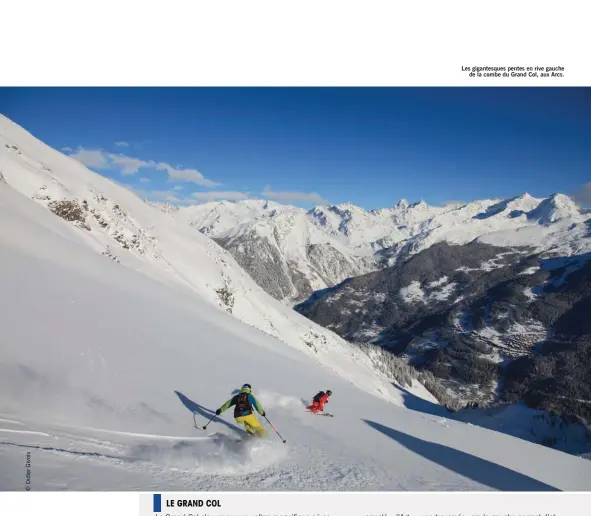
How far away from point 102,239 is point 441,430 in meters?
39.6

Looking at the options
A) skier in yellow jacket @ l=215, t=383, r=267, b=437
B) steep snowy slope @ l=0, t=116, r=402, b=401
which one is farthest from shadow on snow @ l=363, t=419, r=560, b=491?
steep snowy slope @ l=0, t=116, r=402, b=401

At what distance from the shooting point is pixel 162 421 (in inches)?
419

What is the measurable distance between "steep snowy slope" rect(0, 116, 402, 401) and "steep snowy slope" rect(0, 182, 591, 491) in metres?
12.3

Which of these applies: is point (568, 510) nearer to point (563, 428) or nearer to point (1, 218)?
point (1, 218)

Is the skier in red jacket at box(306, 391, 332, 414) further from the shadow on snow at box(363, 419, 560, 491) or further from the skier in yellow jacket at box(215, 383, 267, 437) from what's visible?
the skier in yellow jacket at box(215, 383, 267, 437)

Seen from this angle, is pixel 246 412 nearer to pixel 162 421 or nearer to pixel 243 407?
pixel 243 407

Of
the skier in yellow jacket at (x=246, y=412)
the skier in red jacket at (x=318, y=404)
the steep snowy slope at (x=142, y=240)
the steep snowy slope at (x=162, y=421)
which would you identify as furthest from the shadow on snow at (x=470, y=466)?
the steep snowy slope at (x=142, y=240)

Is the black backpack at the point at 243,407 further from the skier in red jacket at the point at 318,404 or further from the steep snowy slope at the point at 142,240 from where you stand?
the steep snowy slope at the point at 142,240

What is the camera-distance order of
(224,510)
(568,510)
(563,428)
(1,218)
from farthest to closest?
(563,428)
(1,218)
(568,510)
(224,510)

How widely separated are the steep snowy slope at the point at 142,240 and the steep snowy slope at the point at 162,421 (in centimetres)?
1235

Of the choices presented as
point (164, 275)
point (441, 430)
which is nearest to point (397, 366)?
point (164, 275)

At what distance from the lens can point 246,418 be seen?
11.3 meters

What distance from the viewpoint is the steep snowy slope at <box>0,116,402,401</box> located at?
41375mm

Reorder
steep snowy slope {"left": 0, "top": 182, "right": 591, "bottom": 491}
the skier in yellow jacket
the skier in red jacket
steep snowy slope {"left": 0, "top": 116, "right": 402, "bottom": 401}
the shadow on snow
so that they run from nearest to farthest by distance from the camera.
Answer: steep snowy slope {"left": 0, "top": 182, "right": 591, "bottom": 491} < the shadow on snow < the skier in yellow jacket < the skier in red jacket < steep snowy slope {"left": 0, "top": 116, "right": 402, "bottom": 401}
